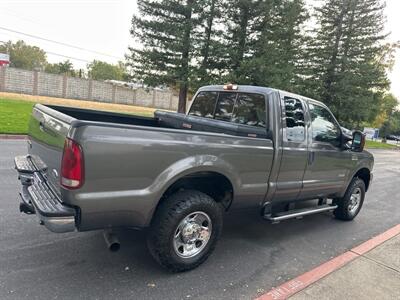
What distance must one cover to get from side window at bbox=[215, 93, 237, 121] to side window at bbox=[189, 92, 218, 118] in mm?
108

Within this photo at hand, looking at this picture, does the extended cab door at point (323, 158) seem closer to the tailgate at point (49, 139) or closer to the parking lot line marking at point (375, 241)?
the parking lot line marking at point (375, 241)

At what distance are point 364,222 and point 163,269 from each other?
4.10 metres

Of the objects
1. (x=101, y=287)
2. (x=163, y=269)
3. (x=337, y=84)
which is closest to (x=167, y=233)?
(x=163, y=269)

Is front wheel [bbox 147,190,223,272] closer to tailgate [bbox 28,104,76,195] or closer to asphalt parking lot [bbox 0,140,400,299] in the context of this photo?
asphalt parking lot [bbox 0,140,400,299]

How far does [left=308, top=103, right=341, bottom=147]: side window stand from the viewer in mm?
4648

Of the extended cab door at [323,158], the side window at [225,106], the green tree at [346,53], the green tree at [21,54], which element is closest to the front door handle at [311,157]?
the extended cab door at [323,158]

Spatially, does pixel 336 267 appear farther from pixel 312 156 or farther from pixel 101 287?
pixel 101 287

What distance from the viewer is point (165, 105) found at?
2163 inches

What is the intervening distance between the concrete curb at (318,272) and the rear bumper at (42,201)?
72.9 inches

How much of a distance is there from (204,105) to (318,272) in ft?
9.18

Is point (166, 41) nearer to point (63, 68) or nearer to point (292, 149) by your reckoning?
point (292, 149)

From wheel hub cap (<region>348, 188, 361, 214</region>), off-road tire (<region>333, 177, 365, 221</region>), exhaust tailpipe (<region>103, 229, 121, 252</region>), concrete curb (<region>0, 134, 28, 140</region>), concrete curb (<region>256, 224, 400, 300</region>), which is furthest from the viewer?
concrete curb (<region>0, 134, 28, 140</region>)

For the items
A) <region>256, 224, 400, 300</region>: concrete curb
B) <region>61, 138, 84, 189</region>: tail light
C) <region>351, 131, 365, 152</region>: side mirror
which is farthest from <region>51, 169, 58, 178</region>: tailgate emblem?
<region>351, 131, 365, 152</region>: side mirror

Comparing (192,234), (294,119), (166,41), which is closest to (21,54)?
(166,41)
